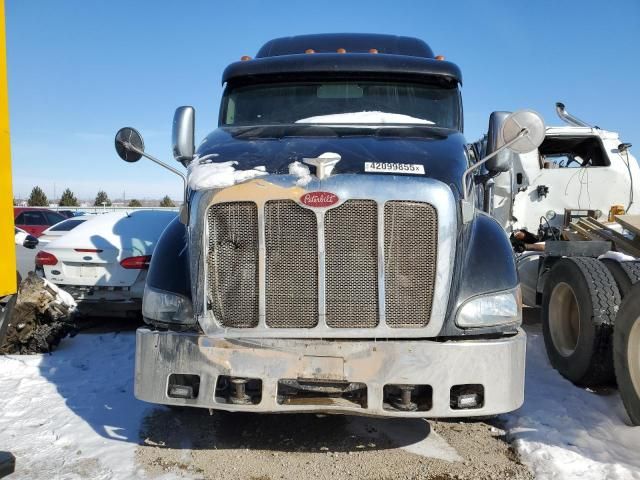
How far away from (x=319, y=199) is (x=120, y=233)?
188 inches

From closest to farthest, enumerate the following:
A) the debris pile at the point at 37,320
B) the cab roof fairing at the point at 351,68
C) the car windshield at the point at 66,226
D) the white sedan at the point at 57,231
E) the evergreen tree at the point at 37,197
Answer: the cab roof fairing at the point at 351,68, the debris pile at the point at 37,320, the white sedan at the point at 57,231, the car windshield at the point at 66,226, the evergreen tree at the point at 37,197

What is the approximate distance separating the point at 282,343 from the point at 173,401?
2.45 ft

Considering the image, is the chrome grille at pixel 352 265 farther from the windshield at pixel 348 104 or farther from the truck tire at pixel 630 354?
the truck tire at pixel 630 354

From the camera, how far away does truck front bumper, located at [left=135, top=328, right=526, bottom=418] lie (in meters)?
3.29

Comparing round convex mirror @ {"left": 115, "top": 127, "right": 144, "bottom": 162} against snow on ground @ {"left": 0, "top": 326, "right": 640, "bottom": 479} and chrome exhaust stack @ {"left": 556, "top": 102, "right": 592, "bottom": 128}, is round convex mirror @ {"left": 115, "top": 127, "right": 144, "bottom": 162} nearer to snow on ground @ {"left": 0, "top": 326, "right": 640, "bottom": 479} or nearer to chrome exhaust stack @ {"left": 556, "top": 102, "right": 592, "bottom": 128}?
snow on ground @ {"left": 0, "top": 326, "right": 640, "bottom": 479}

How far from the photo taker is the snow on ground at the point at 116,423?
141 inches

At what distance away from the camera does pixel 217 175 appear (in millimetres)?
3604

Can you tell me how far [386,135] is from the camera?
4352 mm

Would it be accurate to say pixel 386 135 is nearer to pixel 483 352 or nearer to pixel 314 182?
pixel 314 182

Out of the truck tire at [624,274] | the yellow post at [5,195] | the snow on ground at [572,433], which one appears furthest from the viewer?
the truck tire at [624,274]

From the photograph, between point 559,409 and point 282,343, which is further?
point 559,409

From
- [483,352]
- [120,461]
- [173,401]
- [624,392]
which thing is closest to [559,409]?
[624,392]

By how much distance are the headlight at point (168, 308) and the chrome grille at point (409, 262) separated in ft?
3.96

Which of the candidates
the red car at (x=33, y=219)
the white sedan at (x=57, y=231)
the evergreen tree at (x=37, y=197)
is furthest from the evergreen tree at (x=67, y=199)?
the white sedan at (x=57, y=231)
